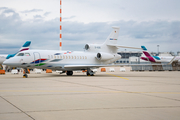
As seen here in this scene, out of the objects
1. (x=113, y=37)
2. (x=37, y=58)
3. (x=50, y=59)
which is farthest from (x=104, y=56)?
(x=37, y=58)

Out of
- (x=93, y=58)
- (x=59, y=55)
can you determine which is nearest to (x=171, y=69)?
(x=93, y=58)

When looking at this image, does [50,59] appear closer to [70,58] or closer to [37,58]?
[37,58]

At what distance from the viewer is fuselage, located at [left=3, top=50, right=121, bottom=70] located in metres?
23.6

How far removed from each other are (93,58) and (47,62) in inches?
291

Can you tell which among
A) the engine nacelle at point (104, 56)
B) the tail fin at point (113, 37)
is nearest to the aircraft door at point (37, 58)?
the engine nacelle at point (104, 56)

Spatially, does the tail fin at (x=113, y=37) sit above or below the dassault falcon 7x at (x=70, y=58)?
above

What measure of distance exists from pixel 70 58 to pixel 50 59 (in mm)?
3012

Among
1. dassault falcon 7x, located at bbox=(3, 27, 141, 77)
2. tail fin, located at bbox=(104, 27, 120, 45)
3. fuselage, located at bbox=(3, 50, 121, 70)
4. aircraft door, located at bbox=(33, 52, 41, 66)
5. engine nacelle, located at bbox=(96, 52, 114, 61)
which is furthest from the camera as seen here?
tail fin, located at bbox=(104, 27, 120, 45)

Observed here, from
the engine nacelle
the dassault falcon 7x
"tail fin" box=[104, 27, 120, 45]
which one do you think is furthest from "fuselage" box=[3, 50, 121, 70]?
"tail fin" box=[104, 27, 120, 45]

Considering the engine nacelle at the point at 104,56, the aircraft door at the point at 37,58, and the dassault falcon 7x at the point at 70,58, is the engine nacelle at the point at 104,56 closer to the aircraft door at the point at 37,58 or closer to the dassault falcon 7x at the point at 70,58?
the dassault falcon 7x at the point at 70,58

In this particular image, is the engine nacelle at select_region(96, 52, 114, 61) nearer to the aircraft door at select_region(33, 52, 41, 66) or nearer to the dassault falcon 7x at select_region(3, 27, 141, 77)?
the dassault falcon 7x at select_region(3, 27, 141, 77)

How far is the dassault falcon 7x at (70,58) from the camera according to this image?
24016mm

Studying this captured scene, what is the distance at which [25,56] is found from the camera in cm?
2400

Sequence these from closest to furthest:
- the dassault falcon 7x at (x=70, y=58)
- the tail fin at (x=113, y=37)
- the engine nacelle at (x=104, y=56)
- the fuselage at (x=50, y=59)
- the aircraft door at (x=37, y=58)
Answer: the fuselage at (x=50, y=59)
the dassault falcon 7x at (x=70, y=58)
the aircraft door at (x=37, y=58)
the engine nacelle at (x=104, y=56)
the tail fin at (x=113, y=37)
